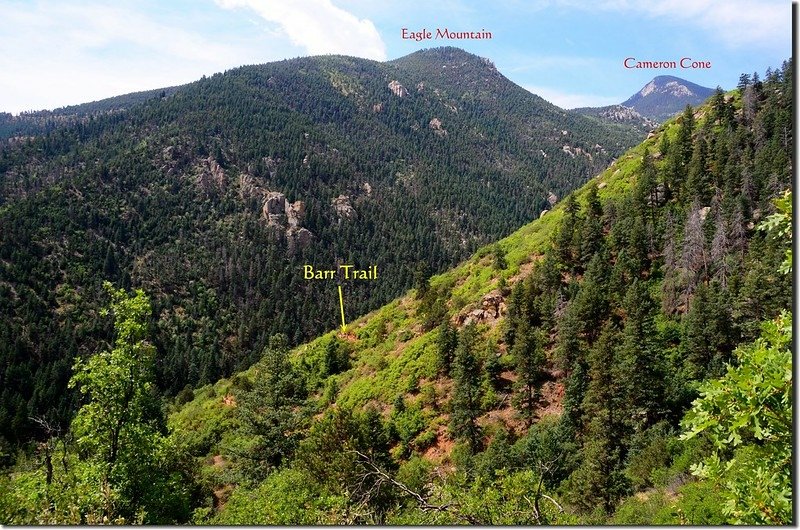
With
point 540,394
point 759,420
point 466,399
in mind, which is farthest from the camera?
point 540,394

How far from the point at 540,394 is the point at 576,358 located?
385 centimetres

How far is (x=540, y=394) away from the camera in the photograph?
35.1 metres

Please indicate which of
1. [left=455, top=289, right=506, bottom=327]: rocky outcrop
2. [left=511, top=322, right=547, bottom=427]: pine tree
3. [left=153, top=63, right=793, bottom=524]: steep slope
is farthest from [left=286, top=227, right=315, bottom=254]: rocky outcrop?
[left=511, top=322, right=547, bottom=427]: pine tree

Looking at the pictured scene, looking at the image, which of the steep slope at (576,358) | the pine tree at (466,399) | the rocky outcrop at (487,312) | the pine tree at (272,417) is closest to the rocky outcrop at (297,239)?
the steep slope at (576,358)

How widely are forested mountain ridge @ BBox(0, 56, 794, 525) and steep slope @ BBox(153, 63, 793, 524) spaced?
17cm

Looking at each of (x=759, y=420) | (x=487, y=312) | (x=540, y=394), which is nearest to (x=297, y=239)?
(x=487, y=312)

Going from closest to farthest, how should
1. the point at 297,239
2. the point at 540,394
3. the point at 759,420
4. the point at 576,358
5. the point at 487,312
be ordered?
1. the point at 759,420
2. the point at 576,358
3. the point at 540,394
4. the point at 487,312
5. the point at 297,239

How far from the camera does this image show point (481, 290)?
4728 cm

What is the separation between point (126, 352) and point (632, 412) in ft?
88.4

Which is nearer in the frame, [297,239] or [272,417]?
[272,417]

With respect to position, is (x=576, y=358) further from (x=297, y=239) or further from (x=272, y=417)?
(x=297, y=239)

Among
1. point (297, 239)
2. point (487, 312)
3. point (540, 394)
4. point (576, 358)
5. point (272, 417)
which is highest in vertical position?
point (297, 239)

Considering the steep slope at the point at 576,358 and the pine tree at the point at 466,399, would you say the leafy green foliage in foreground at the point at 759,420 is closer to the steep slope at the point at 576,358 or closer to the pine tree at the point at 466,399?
the steep slope at the point at 576,358

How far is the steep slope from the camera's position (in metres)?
21.7
